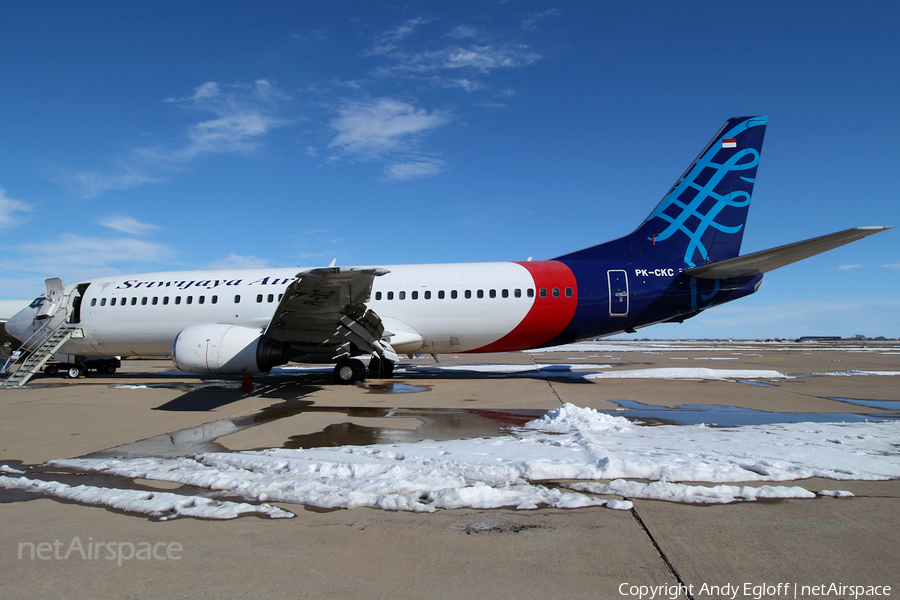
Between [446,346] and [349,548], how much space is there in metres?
11.2

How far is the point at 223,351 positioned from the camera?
10.9m

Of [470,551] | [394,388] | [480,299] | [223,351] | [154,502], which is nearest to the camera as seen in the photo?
[470,551]

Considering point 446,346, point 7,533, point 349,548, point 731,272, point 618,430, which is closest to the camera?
point 349,548

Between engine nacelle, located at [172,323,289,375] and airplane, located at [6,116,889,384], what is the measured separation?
0.10 m

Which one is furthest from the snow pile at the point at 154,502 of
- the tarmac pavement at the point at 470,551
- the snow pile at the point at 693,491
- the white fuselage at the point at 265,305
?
the white fuselage at the point at 265,305

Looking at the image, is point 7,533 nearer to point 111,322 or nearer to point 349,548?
point 349,548

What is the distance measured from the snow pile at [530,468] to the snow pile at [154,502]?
0.53 feet

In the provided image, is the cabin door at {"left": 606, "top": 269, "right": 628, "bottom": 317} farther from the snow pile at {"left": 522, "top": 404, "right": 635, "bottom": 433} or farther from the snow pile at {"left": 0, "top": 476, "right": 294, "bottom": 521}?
the snow pile at {"left": 0, "top": 476, "right": 294, "bottom": 521}

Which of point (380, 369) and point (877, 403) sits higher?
point (380, 369)

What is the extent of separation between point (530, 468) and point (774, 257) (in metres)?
10.3

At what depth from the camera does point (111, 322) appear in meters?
14.6

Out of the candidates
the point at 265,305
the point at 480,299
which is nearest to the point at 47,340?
the point at 265,305

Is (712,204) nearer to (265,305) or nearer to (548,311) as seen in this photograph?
(548,311)

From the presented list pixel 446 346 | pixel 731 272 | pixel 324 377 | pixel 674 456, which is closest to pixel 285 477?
pixel 674 456
